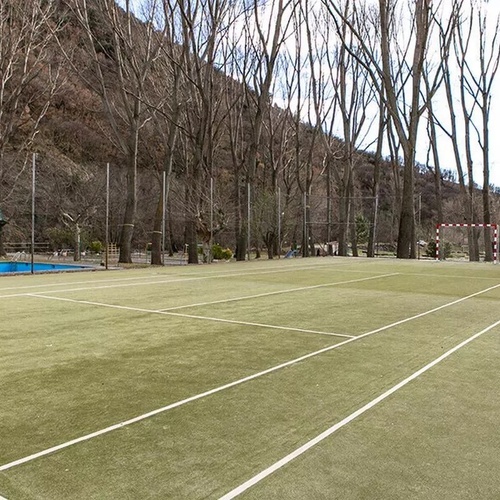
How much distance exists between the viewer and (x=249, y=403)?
10.3 ft

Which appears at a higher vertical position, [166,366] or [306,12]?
[306,12]

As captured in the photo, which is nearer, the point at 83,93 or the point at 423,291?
the point at 423,291

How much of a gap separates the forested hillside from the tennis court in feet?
31.1

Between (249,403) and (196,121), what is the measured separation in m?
18.9

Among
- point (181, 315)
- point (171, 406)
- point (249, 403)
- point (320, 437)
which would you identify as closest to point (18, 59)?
point (181, 315)

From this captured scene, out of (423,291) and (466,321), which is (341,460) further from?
(423,291)

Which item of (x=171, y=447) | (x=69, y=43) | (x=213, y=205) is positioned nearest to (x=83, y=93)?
(x=69, y=43)

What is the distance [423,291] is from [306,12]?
1667 cm

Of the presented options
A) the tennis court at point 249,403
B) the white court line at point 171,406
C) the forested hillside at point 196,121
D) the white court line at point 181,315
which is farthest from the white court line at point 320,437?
the forested hillside at point 196,121

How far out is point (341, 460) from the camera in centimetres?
237

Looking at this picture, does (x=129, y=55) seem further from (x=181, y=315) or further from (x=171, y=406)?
(x=171, y=406)

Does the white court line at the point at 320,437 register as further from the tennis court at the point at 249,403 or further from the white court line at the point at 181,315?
the white court line at the point at 181,315

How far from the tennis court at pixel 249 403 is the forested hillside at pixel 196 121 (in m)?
9.49

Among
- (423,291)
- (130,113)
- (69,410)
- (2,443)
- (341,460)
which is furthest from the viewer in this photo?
(130,113)
